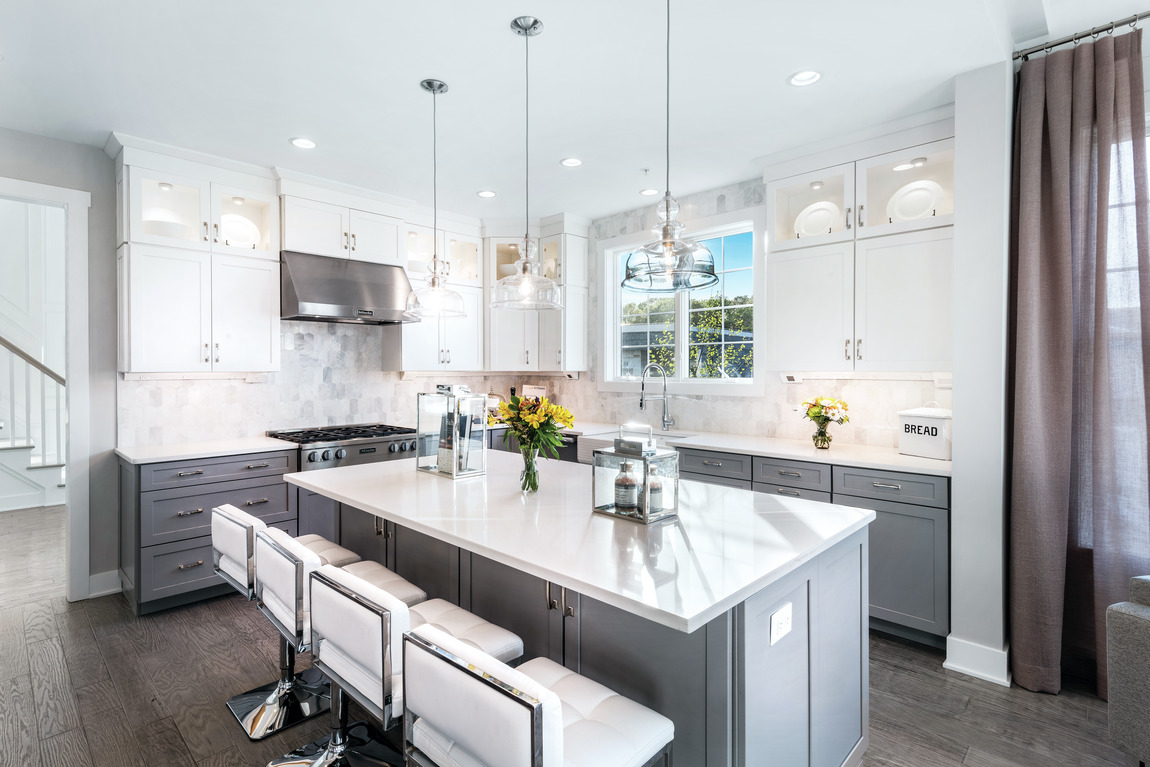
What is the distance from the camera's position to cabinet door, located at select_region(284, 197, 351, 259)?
12.8ft

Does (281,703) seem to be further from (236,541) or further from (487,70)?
(487,70)

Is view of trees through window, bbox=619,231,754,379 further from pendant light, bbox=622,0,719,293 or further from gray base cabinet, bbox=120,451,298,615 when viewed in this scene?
gray base cabinet, bbox=120,451,298,615

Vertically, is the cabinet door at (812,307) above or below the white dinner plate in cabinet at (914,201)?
below

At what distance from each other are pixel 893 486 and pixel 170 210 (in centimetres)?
448

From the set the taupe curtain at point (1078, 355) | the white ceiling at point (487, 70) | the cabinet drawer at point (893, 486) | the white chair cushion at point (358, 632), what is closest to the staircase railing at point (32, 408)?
the white ceiling at point (487, 70)

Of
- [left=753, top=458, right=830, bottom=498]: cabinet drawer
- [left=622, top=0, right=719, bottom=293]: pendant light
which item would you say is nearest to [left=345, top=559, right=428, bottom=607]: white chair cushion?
[left=622, top=0, right=719, bottom=293]: pendant light

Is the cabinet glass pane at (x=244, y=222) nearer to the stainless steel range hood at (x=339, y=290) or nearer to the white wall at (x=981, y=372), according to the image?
the stainless steel range hood at (x=339, y=290)

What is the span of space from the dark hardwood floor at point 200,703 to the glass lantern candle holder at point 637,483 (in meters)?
1.27

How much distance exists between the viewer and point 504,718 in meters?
1.06

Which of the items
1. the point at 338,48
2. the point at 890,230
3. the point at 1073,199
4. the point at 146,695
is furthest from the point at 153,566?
the point at 1073,199

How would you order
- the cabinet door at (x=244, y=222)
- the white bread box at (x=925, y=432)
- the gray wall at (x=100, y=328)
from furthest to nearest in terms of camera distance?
the cabinet door at (x=244, y=222)
the gray wall at (x=100, y=328)
the white bread box at (x=925, y=432)

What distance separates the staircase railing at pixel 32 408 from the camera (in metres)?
5.57

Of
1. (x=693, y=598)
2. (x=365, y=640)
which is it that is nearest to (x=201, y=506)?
(x=365, y=640)

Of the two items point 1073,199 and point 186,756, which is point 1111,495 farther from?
point 186,756
